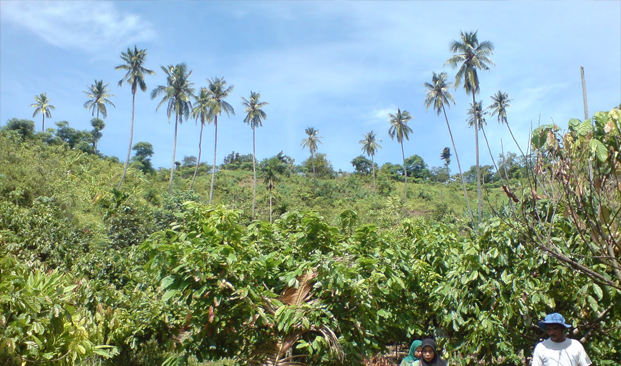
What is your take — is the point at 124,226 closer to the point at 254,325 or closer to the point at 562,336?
the point at 254,325

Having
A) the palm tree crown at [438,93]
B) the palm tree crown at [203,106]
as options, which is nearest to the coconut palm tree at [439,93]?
the palm tree crown at [438,93]

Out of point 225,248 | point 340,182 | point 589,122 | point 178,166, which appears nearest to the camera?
point 589,122

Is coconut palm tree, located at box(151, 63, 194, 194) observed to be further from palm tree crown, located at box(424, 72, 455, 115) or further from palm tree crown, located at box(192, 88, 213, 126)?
palm tree crown, located at box(424, 72, 455, 115)

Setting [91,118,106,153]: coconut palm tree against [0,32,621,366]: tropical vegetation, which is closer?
[0,32,621,366]: tropical vegetation

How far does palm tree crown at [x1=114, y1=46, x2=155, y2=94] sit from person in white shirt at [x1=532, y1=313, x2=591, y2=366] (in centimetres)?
3575

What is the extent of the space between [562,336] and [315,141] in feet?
180

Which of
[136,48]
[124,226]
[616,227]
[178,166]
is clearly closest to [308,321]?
[616,227]

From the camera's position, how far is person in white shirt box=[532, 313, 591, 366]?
4.19 m

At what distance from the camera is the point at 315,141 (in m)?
58.7

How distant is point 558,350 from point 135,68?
36.0m

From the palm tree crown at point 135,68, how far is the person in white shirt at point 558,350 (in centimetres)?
3575

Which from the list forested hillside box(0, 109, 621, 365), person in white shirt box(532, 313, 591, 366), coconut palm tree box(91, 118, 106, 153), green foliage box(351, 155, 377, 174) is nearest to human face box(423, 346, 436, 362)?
forested hillside box(0, 109, 621, 365)

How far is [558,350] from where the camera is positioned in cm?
429

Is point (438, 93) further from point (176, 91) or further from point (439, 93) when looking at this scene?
point (176, 91)
